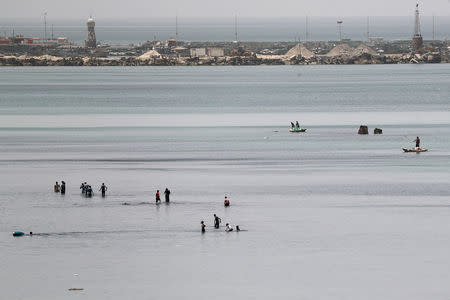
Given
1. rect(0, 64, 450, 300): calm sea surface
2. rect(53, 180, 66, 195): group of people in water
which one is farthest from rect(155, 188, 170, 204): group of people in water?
rect(53, 180, 66, 195): group of people in water

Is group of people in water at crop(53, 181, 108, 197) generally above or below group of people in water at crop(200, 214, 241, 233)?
above

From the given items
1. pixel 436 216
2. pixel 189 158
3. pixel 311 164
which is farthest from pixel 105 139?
pixel 436 216

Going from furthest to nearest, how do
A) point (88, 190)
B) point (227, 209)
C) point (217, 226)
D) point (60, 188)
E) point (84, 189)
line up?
point (60, 188), point (84, 189), point (88, 190), point (227, 209), point (217, 226)

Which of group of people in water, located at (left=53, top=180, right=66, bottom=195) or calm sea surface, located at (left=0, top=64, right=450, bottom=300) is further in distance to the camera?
group of people in water, located at (left=53, top=180, right=66, bottom=195)

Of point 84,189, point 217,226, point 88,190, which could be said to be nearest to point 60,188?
point 84,189

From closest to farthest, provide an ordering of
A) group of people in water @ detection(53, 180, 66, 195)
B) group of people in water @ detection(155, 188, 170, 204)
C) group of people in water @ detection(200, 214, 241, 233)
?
group of people in water @ detection(200, 214, 241, 233) < group of people in water @ detection(155, 188, 170, 204) < group of people in water @ detection(53, 180, 66, 195)

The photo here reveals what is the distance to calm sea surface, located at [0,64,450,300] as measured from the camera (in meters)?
36.5

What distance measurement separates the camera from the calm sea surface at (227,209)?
36.5 meters

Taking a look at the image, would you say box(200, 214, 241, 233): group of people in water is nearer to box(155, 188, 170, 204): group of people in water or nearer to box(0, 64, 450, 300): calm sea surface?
box(0, 64, 450, 300): calm sea surface

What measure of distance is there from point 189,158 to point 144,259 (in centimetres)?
3061

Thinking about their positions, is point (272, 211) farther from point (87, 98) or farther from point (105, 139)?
point (87, 98)

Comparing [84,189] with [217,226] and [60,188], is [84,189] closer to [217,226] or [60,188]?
[60,188]

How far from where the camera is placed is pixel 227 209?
161 ft

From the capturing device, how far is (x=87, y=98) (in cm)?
13962
